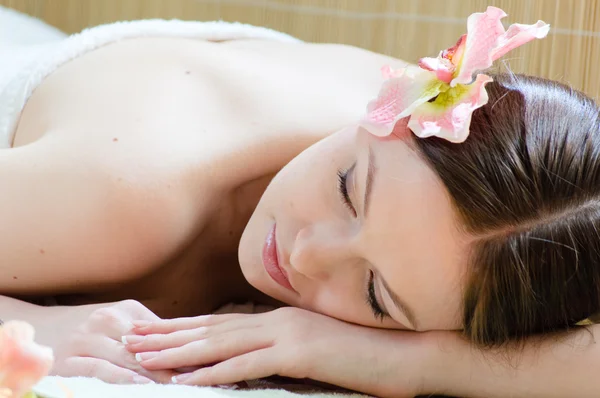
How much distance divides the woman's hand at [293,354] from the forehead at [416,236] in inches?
2.8

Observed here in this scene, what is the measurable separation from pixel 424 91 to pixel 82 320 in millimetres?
508

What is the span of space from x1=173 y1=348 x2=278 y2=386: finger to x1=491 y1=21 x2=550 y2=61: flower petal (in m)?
0.43

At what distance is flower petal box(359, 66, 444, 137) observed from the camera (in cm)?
88

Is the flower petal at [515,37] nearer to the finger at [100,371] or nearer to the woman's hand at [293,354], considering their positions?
the woman's hand at [293,354]

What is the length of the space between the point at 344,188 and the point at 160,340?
28 centimetres

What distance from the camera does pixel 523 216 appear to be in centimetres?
86

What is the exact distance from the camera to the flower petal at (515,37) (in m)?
0.86

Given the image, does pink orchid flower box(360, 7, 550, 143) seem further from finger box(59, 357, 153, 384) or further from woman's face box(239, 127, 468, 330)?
finger box(59, 357, 153, 384)

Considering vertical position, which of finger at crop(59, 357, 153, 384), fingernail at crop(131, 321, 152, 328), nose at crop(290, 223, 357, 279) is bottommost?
finger at crop(59, 357, 153, 384)

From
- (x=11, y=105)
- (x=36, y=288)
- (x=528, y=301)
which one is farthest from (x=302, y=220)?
(x=11, y=105)

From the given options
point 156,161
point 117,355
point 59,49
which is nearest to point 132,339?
point 117,355

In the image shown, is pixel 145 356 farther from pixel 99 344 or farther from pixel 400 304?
pixel 400 304

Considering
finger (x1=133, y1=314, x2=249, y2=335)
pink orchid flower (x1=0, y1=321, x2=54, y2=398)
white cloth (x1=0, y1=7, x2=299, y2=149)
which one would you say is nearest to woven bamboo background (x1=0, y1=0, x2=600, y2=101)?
white cloth (x1=0, y1=7, x2=299, y2=149)

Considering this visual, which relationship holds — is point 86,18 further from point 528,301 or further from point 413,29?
point 528,301
